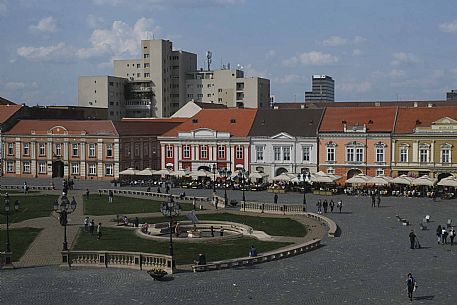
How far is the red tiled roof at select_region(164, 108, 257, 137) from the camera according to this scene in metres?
75.9

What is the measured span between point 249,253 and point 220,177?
1477 inches

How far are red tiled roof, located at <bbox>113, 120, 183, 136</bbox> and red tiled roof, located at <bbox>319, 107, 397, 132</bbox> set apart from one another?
2245 cm

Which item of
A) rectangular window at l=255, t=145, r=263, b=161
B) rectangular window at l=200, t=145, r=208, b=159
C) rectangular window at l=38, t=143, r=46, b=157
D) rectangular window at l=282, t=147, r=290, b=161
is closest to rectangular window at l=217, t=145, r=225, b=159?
rectangular window at l=200, t=145, r=208, b=159

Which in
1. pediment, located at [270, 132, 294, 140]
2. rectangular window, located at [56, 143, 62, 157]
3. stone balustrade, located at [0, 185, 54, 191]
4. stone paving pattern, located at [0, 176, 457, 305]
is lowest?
stone paving pattern, located at [0, 176, 457, 305]

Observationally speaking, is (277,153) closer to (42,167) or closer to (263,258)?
(42,167)

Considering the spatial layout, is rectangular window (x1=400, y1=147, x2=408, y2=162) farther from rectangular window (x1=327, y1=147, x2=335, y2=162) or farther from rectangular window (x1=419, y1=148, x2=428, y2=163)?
rectangular window (x1=327, y1=147, x2=335, y2=162)

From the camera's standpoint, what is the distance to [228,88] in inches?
5167

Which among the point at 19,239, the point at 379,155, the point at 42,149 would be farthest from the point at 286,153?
the point at 19,239

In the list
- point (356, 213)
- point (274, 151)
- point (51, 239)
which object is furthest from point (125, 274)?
point (274, 151)

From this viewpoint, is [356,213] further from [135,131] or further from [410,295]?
[135,131]

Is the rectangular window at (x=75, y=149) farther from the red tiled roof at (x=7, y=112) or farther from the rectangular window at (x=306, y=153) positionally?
the rectangular window at (x=306, y=153)

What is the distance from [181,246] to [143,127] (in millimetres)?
47890

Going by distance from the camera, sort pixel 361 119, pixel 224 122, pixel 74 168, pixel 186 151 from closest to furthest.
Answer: pixel 361 119
pixel 186 151
pixel 224 122
pixel 74 168

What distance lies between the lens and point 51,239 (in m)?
39.8
